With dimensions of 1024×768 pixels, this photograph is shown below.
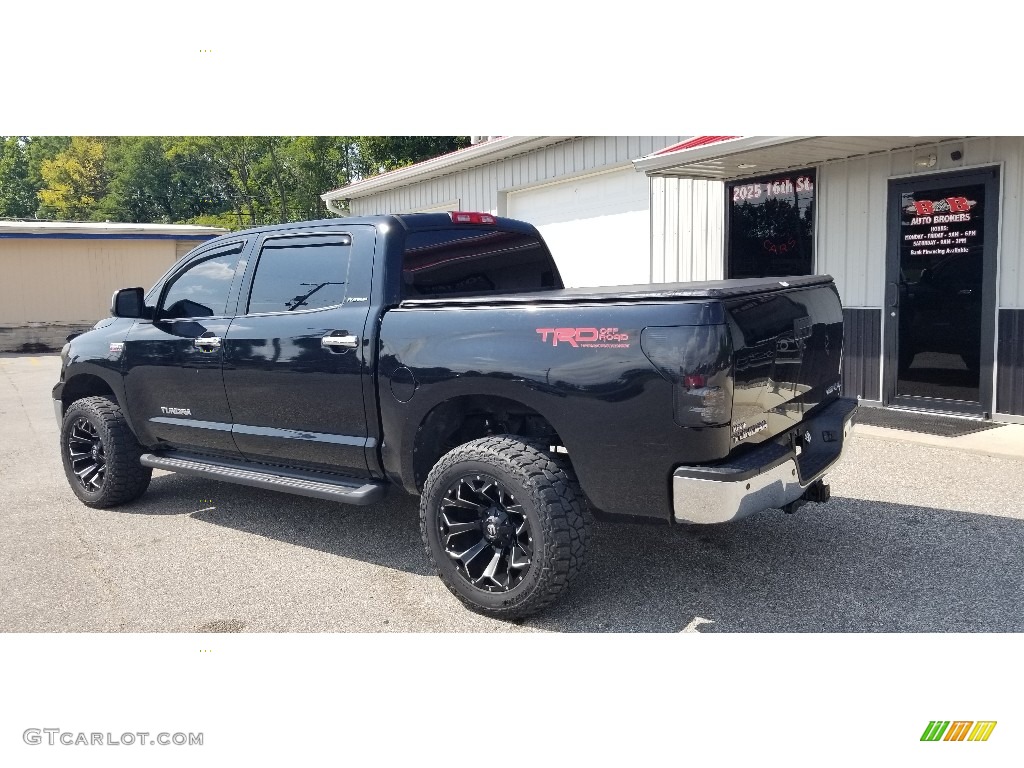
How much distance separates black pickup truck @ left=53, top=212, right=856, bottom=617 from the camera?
341cm

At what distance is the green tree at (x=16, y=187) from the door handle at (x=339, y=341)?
19104mm

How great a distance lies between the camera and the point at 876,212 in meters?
8.56

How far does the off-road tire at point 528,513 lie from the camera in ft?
11.9

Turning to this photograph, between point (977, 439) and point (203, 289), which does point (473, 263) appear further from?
point (977, 439)

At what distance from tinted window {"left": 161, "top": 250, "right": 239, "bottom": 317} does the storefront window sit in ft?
20.5

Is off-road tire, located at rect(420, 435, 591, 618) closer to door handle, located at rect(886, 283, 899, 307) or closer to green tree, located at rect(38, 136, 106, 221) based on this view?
door handle, located at rect(886, 283, 899, 307)

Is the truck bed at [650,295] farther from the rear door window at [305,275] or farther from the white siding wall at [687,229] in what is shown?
the white siding wall at [687,229]

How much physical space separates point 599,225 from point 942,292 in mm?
4810

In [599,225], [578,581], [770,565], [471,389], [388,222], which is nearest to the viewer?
[471,389]

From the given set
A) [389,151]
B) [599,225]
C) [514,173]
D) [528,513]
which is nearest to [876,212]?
[599,225]

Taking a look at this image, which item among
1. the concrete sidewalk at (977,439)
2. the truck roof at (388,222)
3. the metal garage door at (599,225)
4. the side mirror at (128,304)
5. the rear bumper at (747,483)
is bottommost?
the concrete sidewalk at (977,439)

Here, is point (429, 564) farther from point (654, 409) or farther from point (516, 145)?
point (516, 145)

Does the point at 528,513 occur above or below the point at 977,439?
above

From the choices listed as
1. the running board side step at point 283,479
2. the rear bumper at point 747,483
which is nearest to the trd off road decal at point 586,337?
the rear bumper at point 747,483
